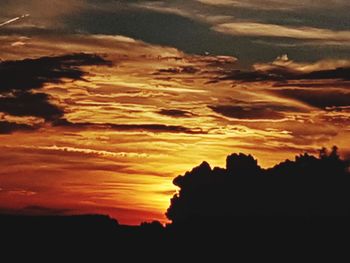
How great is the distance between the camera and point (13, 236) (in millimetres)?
97062

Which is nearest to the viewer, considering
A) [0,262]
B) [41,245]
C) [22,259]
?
[0,262]

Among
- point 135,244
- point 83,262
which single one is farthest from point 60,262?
point 135,244

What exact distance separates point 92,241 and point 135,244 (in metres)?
5.74

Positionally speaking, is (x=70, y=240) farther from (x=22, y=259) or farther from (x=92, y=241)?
(x=22, y=259)

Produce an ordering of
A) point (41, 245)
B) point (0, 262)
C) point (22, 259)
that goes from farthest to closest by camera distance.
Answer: point (41, 245) → point (22, 259) → point (0, 262)

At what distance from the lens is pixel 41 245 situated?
99000mm

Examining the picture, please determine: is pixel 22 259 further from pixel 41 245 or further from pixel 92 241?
pixel 92 241

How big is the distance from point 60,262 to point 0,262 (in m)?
12.0

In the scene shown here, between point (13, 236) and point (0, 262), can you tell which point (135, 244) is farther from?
point (0, 262)

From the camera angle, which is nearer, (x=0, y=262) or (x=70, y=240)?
(x=0, y=262)

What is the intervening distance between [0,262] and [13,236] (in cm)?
1137

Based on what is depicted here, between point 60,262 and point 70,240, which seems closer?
point 60,262

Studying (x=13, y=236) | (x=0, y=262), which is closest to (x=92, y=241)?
(x=13, y=236)

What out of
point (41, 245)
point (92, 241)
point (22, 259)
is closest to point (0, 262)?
point (22, 259)
